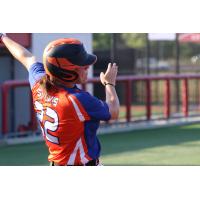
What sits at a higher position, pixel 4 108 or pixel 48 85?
pixel 48 85

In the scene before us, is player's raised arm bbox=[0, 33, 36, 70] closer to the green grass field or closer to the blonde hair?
the blonde hair

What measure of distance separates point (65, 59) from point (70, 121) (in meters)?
0.40

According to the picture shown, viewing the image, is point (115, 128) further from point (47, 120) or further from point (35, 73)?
point (47, 120)

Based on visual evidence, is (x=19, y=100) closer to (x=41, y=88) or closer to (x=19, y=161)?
(x=19, y=161)

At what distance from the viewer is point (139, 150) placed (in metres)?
11.8

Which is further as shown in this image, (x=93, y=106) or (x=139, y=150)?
(x=139, y=150)

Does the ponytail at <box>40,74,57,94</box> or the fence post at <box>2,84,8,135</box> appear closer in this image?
the ponytail at <box>40,74,57,94</box>

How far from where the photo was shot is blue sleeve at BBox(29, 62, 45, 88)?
489 cm

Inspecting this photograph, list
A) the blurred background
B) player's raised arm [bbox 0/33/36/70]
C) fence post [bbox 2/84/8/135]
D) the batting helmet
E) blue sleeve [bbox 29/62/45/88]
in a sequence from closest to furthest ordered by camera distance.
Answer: the batting helmet
blue sleeve [bbox 29/62/45/88]
player's raised arm [bbox 0/33/36/70]
the blurred background
fence post [bbox 2/84/8/135]

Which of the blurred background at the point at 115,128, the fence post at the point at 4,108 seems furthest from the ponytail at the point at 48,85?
the fence post at the point at 4,108

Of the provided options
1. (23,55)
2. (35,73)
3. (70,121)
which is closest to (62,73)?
(70,121)

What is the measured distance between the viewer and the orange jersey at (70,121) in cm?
461

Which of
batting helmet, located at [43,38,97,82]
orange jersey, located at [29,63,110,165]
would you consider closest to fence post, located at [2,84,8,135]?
orange jersey, located at [29,63,110,165]

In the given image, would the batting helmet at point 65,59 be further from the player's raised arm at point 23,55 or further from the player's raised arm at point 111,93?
the player's raised arm at point 23,55
